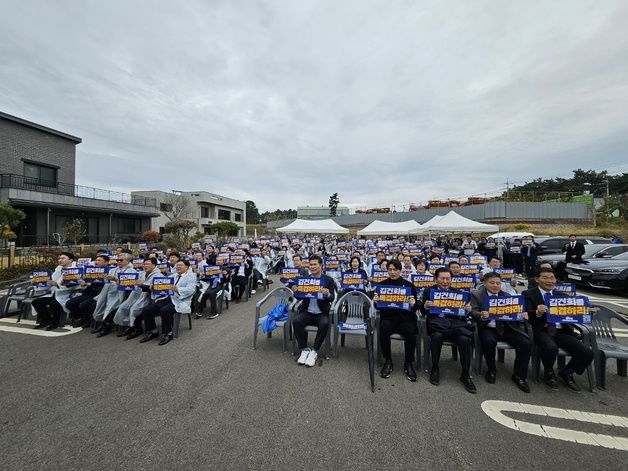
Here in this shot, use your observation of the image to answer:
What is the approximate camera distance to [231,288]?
8.16 meters

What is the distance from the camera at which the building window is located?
20.3 metres

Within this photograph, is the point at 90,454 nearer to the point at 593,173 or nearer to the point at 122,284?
the point at 122,284

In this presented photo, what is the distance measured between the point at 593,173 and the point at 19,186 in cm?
7538

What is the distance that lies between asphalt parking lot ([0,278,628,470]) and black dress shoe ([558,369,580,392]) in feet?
0.32

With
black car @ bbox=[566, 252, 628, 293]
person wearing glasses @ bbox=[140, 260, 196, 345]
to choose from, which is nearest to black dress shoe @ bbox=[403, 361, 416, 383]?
person wearing glasses @ bbox=[140, 260, 196, 345]

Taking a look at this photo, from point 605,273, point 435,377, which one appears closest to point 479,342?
point 435,377

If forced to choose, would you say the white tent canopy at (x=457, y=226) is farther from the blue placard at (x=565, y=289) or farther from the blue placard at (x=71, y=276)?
the blue placard at (x=71, y=276)

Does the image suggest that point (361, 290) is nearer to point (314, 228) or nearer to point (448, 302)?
point (448, 302)

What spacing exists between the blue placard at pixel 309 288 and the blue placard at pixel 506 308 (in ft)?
7.92

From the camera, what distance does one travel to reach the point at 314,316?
460cm

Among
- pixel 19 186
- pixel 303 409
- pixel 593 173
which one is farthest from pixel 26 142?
pixel 593 173

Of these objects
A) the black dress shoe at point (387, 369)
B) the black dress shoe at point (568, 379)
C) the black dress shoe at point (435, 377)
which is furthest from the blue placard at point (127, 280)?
the black dress shoe at point (568, 379)

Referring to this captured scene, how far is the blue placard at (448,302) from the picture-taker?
3.87 metres

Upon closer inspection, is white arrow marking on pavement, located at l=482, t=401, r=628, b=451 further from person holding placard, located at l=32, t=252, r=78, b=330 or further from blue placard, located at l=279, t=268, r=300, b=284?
person holding placard, located at l=32, t=252, r=78, b=330
